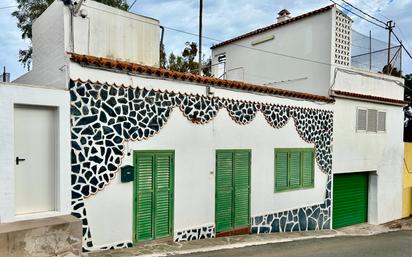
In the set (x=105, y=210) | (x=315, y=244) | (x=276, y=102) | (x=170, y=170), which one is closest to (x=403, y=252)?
(x=315, y=244)

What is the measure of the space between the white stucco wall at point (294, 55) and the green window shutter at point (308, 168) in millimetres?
2317

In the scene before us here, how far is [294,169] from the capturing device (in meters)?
10.1

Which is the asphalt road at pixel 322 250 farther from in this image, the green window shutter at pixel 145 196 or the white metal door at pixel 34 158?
the white metal door at pixel 34 158

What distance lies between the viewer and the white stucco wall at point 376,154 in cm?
1164

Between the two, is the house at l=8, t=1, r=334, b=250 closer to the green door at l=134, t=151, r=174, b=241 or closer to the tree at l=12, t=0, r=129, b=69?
the green door at l=134, t=151, r=174, b=241

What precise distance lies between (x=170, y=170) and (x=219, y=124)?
1749mm

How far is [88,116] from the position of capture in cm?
621

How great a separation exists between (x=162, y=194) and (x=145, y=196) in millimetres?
398

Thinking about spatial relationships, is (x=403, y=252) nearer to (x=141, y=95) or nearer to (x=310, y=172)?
(x=310, y=172)

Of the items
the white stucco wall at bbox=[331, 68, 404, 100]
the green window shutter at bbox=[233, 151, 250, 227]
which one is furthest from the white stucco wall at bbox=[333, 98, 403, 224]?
the green window shutter at bbox=[233, 151, 250, 227]

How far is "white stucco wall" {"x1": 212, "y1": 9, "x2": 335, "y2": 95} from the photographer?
11.7 meters

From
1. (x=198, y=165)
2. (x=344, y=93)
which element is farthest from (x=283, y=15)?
(x=198, y=165)

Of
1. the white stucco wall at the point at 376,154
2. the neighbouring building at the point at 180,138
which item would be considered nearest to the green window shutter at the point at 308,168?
the neighbouring building at the point at 180,138

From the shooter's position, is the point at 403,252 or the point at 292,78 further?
the point at 292,78
